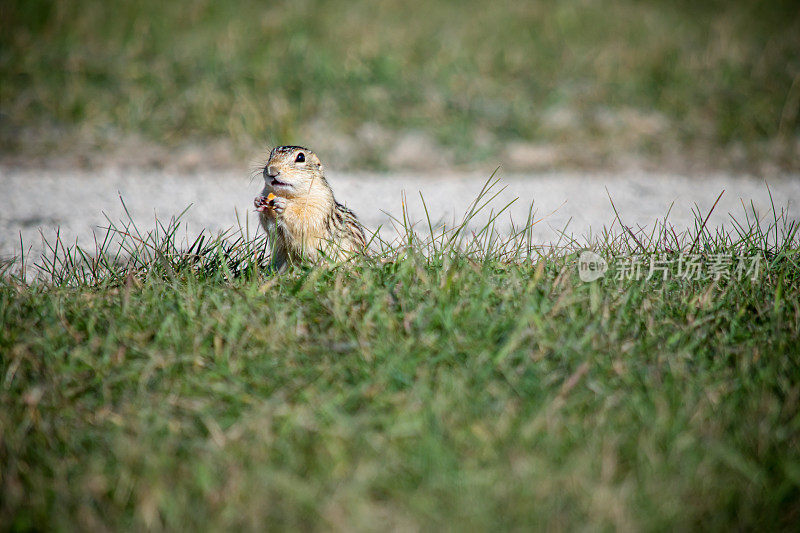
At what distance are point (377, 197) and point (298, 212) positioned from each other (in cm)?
175

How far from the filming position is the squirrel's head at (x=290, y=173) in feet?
11.3

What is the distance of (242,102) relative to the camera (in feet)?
20.2

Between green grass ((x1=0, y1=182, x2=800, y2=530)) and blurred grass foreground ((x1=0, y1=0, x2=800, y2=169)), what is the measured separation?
3315mm

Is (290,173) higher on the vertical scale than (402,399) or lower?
higher

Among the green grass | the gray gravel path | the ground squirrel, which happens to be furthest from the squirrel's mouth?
the gray gravel path

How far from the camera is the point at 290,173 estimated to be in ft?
11.4

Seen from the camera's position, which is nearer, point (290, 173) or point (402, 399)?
point (402, 399)

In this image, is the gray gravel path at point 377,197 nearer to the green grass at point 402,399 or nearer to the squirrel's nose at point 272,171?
the squirrel's nose at point 272,171

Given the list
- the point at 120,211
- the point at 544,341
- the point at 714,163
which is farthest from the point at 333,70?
the point at 544,341

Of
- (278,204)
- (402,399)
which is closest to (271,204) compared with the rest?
(278,204)

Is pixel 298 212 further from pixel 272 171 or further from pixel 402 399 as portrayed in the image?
pixel 402 399

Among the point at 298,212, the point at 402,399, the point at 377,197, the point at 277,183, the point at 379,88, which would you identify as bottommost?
the point at 402,399

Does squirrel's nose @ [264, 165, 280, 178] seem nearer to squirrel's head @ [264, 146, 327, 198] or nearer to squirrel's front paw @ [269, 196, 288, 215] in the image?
squirrel's head @ [264, 146, 327, 198]

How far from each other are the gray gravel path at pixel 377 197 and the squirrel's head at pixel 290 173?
790mm
